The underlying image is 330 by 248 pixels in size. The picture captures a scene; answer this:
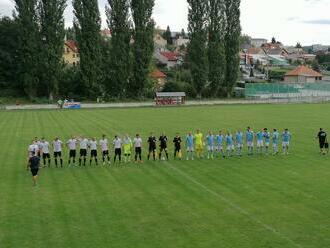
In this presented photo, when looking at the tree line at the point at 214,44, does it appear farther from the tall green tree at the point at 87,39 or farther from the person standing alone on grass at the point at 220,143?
the person standing alone on grass at the point at 220,143

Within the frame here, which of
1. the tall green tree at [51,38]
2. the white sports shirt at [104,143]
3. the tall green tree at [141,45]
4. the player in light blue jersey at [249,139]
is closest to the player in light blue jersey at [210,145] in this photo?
the player in light blue jersey at [249,139]

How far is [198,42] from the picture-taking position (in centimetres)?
8419

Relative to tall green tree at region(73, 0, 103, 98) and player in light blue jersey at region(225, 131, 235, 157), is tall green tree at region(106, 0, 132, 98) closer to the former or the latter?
tall green tree at region(73, 0, 103, 98)

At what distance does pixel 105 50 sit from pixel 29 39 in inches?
500

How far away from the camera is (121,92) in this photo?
3157 inches

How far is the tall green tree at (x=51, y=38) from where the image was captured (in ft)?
245

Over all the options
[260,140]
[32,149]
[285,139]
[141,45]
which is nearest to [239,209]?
[32,149]

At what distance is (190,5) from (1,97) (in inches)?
1438

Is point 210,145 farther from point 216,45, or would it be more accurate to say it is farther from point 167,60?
point 167,60

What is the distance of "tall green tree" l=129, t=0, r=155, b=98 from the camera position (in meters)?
80.5

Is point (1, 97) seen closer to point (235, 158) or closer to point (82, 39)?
point (82, 39)

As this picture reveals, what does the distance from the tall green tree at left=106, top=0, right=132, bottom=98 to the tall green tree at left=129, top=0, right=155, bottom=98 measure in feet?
3.94

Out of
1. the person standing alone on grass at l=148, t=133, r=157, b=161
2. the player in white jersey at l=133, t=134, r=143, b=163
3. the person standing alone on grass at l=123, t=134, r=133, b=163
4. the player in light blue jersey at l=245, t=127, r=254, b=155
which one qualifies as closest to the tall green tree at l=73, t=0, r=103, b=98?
the player in light blue jersey at l=245, t=127, r=254, b=155

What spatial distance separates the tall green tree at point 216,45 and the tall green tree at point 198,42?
1359mm
